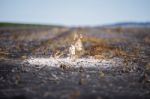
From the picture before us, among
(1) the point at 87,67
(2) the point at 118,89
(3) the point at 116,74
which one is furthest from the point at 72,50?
(2) the point at 118,89

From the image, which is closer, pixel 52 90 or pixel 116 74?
pixel 52 90

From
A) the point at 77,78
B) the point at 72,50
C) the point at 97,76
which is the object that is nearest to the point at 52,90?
the point at 77,78

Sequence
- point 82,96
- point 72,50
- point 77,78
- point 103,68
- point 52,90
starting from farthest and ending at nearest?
point 72,50, point 103,68, point 77,78, point 52,90, point 82,96

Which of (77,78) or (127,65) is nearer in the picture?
(77,78)

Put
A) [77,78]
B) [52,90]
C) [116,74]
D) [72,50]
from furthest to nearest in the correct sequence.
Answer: [72,50]
[116,74]
[77,78]
[52,90]

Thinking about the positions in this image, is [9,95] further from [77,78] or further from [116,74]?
[116,74]

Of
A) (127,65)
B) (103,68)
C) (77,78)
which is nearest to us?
(77,78)

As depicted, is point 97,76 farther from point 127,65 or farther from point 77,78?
point 127,65

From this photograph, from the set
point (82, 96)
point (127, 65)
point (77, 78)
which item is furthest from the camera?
point (127, 65)
